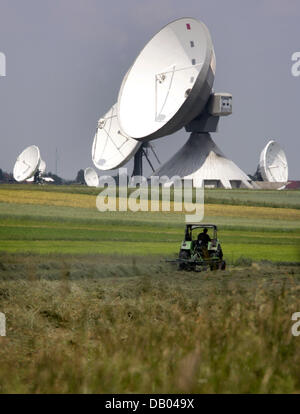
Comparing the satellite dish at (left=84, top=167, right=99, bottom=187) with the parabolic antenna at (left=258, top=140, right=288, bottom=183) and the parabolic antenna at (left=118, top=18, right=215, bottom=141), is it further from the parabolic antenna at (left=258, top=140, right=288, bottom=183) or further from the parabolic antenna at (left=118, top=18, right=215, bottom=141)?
the parabolic antenna at (left=118, top=18, right=215, bottom=141)

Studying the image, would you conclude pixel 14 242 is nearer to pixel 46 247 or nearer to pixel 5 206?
pixel 46 247

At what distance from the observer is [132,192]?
9231 cm

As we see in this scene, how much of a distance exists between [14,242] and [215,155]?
85949mm

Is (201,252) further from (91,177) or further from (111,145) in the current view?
(91,177)

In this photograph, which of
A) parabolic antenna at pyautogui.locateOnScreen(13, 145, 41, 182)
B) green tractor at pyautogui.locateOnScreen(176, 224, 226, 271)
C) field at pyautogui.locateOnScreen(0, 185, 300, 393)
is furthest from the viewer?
parabolic antenna at pyautogui.locateOnScreen(13, 145, 41, 182)

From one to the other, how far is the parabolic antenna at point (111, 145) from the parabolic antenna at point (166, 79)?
15.7 m

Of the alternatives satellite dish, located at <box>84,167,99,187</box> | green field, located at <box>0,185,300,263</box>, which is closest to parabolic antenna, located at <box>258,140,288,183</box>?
satellite dish, located at <box>84,167,99,187</box>

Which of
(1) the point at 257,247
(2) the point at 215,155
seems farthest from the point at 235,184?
(1) the point at 257,247

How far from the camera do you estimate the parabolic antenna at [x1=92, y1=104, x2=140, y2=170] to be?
438 ft

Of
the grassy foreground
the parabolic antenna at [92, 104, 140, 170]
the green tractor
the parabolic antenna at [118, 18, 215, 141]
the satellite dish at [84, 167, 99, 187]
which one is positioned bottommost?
the grassy foreground

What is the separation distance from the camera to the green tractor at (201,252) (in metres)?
35.6

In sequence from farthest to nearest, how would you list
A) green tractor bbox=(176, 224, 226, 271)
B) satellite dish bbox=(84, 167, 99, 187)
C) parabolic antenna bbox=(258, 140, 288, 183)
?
satellite dish bbox=(84, 167, 99, 187), parabolic antenna bbox=(258, 140, 288, 183), green tractor bbox=(176, 224, 226, 271)

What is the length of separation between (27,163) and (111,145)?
13.6 meters

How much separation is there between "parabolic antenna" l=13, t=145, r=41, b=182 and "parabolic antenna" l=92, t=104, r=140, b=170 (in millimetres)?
9975
